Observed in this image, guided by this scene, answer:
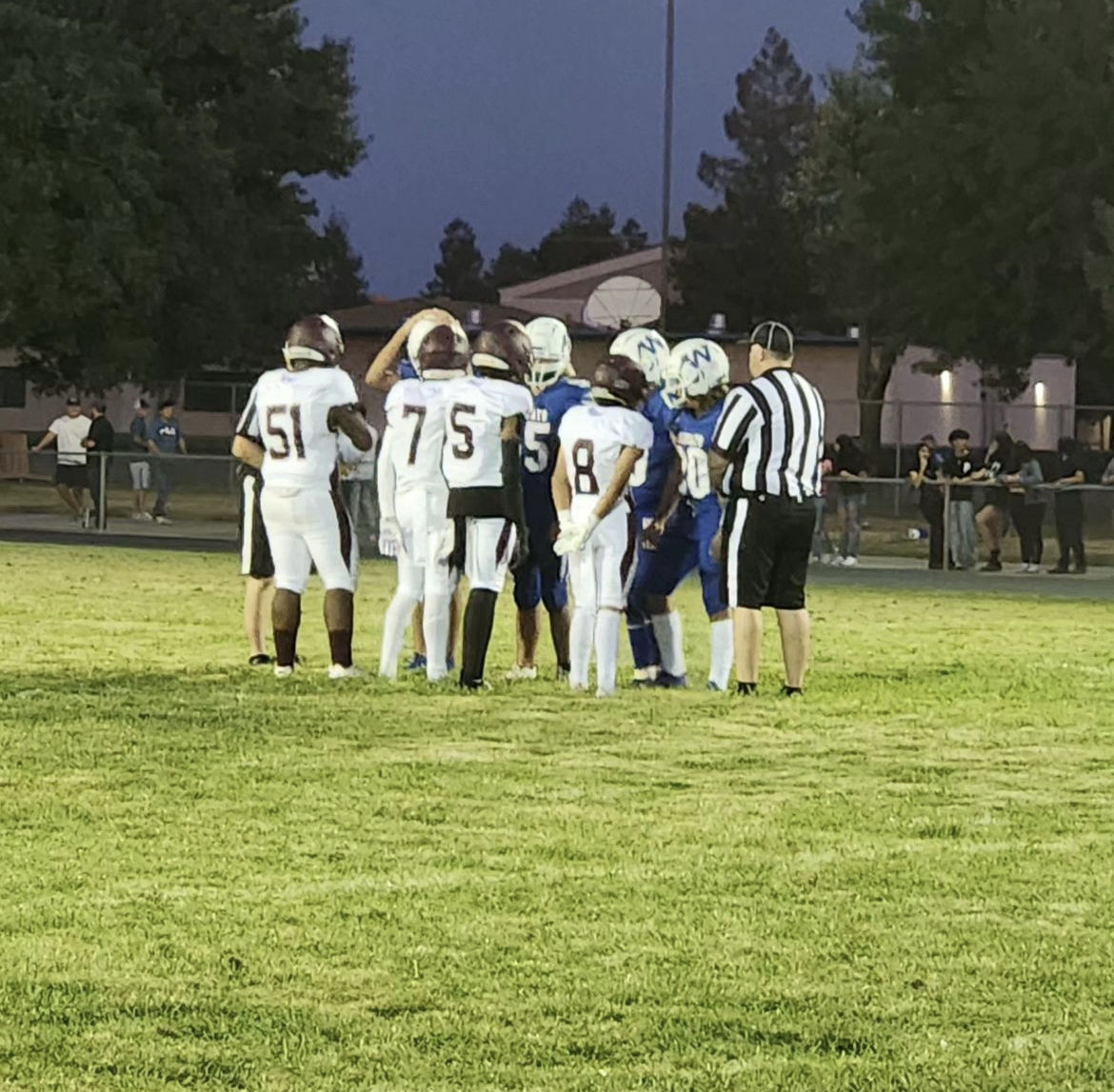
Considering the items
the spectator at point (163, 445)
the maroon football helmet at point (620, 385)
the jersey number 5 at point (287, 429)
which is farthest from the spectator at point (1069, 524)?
the jersey number 5 at point (287, 429)

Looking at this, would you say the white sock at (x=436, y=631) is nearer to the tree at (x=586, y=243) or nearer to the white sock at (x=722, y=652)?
the white sock at (x=722, y=652)

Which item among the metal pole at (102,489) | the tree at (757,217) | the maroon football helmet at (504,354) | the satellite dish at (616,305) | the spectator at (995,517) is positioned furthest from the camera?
the tree at (757,217)

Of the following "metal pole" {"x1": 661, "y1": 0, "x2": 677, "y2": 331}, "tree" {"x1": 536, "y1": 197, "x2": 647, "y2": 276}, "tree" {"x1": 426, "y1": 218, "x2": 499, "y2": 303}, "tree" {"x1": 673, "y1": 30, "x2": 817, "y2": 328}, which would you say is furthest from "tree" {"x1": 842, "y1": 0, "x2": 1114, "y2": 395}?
"tree" {"x1": 426, "y1": 218, "x2": 499, "y2": 303}

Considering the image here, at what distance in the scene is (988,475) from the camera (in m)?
29.8

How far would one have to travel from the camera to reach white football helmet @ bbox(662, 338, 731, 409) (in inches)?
562

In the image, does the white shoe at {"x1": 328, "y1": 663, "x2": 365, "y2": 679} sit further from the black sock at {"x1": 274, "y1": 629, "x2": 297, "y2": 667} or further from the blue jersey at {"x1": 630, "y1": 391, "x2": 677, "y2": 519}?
the blue jersey at {"x1": 630, "y1": 391, "x2": 677, "y2": 519}

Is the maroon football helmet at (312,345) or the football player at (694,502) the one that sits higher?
the maroon football helmet at (312,345)

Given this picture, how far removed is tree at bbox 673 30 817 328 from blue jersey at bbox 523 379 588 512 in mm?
67809

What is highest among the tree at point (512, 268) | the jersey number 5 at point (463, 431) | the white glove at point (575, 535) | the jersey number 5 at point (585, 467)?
the tree at point (512, 268)

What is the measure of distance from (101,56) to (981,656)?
103 ft

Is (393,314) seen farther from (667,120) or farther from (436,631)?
(436,631)

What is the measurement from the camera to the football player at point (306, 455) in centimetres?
1388

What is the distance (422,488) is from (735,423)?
1.80m

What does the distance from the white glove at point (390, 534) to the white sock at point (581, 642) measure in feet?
3.45
